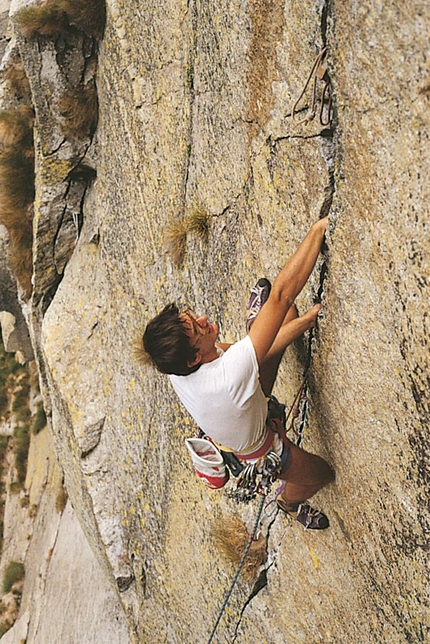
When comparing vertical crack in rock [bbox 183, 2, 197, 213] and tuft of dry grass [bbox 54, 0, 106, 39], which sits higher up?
tuft of dry grass [bbox 54, 0, 106, 39]

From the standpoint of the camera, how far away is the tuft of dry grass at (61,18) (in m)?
6.84

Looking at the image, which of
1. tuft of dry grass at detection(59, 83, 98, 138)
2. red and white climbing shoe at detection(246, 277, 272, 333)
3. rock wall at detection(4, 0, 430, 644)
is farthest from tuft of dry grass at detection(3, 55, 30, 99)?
red and white climbing shoe at detection(246, 277, 272, 333)

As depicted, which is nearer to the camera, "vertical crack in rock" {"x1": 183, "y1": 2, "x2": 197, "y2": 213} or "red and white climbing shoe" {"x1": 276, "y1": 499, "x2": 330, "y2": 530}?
"red and white climbing shoe" {"x1": 276, "y1": 499, "x2": 330, "y2": 530}

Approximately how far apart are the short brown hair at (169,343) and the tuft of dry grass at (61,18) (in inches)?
184

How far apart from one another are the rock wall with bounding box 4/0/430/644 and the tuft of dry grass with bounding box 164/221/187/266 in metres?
0.10

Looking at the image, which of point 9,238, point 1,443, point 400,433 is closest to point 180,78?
point 400,433

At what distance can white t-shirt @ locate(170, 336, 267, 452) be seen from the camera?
3691 millimetres

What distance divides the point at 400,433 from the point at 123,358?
15.2 feet

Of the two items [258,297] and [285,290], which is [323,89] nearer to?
[285,290]

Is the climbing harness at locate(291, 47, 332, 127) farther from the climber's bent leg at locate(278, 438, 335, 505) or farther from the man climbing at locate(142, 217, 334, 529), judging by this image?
the climber's bent leg at locate(278, 438, 335, 505)

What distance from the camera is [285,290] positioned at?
3.82 meters

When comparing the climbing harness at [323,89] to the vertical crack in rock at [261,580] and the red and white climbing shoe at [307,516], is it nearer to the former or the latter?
the red and white climbing shoe at [307,516]

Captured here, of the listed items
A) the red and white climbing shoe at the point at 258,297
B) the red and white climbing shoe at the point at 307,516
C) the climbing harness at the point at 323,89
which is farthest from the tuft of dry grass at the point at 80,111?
the red and white climbing shoe at the point at 307,516

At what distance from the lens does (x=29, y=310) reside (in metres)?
9.88
